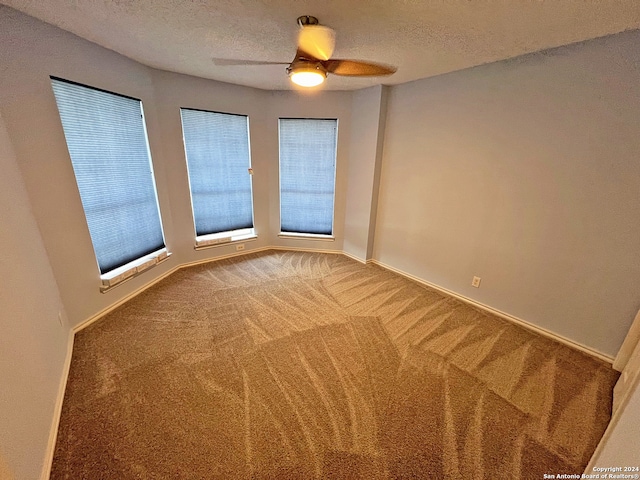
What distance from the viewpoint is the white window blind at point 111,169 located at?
2186 mm

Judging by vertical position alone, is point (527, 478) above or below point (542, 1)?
below

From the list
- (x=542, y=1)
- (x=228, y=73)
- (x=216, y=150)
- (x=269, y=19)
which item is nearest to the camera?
(x=542, y=1)

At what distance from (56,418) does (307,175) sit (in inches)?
138

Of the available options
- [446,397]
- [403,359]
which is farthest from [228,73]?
[446,397]

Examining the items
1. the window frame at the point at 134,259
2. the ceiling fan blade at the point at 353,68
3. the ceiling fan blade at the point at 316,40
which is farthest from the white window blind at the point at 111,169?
the ceiling fan blade at the point at 353,68

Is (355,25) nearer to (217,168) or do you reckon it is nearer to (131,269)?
(217,168)

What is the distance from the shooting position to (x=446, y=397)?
1729 mm

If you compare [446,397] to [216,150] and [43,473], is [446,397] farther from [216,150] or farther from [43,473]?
[216,150]

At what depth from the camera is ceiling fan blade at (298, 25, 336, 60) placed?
1611mm

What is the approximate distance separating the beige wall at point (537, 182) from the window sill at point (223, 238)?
254cm

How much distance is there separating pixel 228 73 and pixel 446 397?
12.1ft

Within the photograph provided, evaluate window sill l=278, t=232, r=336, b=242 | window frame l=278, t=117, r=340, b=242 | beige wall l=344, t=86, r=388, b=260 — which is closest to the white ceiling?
beige wall l=344, t=86, r=388, b=260

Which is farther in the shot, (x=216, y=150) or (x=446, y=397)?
(x=216, y=150)

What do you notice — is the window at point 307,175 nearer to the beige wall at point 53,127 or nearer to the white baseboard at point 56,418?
the beige wall at point 53,127
